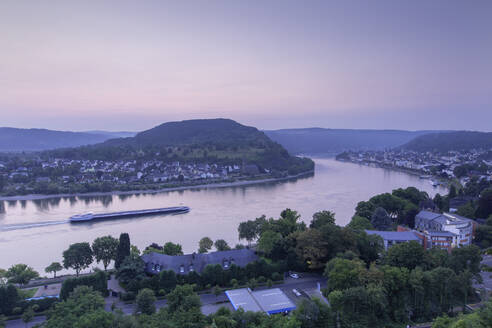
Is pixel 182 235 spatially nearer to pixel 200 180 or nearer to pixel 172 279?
pixel 172 279

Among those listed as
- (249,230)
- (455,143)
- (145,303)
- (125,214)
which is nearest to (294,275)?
(249,230)

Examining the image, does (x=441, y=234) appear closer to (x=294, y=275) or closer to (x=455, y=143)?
(x=294, y=275)

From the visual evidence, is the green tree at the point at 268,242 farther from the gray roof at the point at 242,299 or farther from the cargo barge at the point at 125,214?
the cargo barge at the point at 125,214

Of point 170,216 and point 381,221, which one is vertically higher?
point 381,221

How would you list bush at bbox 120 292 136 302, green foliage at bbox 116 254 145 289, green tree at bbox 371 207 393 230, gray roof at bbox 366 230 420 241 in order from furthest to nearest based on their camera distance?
green tree at bbox 371 207 393 230
gray roof at bbox 366 230 420 241
green foliage at bbox 116 254 145 289
bush at bbox 120 292 136 302

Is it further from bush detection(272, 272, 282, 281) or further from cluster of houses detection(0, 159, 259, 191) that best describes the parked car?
cluster of houses detection(0, 159, 259, 191)

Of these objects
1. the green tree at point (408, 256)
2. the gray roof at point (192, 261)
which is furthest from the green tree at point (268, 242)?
the green tree at point (408, 256)

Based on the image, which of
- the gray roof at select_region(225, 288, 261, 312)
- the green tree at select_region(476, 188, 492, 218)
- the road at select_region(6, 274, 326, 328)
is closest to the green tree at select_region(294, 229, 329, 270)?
the road at select_region(6, 274, 326, 328)
